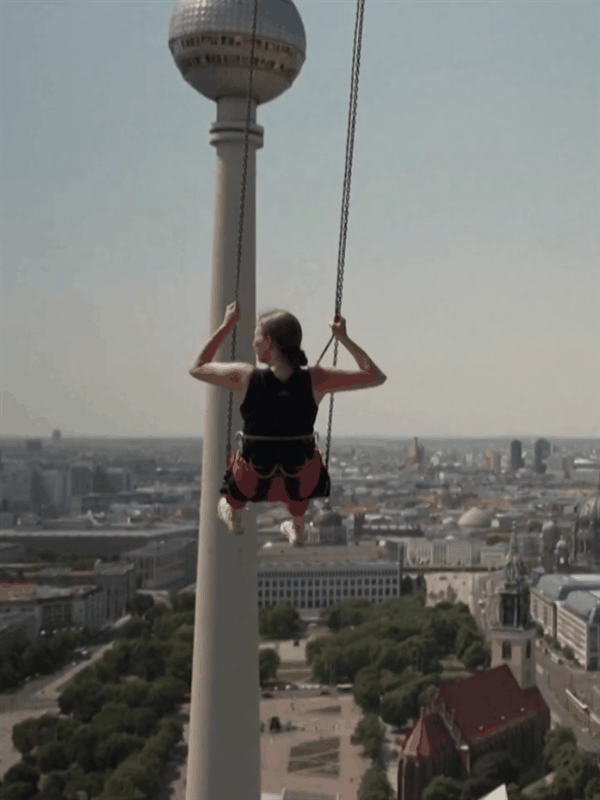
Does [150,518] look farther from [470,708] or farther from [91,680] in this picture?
[470,708]

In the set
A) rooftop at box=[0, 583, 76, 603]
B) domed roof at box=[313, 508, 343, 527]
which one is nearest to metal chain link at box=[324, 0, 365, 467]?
rooftop at box=[0, 583, 76, 603]

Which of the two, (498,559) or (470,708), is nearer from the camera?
(470,708)

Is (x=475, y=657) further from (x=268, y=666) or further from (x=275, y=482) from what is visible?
(x=275, y=482)

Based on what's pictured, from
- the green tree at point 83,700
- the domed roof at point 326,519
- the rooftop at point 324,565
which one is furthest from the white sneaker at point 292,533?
the domed roof at point 326,519

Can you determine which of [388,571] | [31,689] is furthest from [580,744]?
[388,571]

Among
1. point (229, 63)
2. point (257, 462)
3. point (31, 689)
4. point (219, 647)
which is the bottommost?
point (31, 689)

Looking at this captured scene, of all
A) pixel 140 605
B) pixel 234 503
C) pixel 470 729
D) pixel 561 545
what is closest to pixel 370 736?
pixel 470 729
